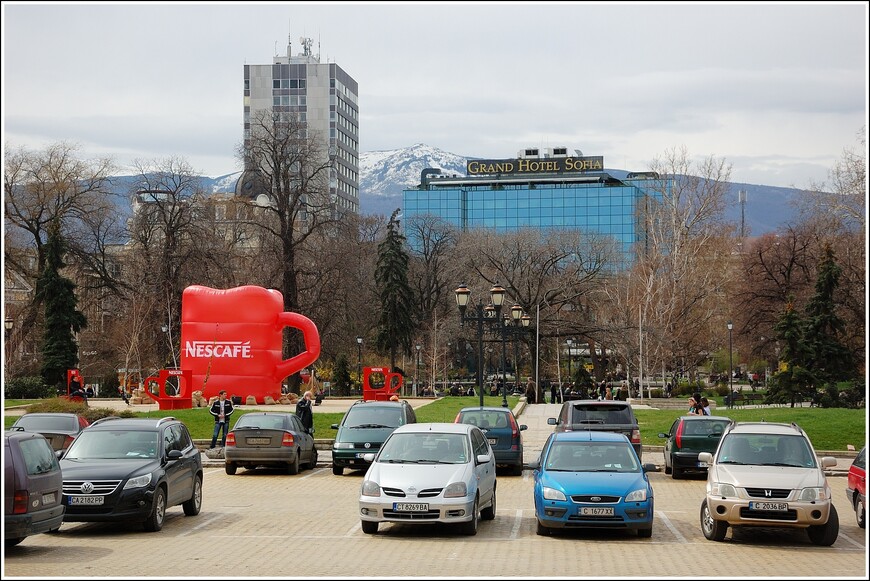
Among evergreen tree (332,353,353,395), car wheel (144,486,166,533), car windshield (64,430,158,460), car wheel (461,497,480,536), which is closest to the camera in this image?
car wheel (461,497,480,536)

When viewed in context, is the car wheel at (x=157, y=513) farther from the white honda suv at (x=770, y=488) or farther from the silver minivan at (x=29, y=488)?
the white honda suv at (x=770, y=488)

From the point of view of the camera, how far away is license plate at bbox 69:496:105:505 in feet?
54.8

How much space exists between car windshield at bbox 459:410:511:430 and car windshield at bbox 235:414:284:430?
4.46 metres

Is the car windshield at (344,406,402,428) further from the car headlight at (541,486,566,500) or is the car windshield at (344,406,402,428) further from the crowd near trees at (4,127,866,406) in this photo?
the crowd near trees at (4,127,866,406)

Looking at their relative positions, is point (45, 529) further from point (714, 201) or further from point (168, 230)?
point (714, 201)

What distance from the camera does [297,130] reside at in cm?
6444

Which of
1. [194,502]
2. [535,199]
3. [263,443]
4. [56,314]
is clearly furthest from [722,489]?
[535,199]

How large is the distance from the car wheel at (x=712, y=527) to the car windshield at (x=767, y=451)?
923 millimetres

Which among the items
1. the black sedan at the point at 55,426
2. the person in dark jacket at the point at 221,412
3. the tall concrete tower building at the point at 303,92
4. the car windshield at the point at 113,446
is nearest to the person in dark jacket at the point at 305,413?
the person in dark jacket at the point at 221,412

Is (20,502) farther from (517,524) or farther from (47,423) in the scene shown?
(47,423)

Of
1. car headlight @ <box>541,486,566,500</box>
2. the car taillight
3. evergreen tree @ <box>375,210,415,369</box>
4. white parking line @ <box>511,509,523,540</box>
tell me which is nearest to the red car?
car headlight @ <box>541,486,566,500</box>

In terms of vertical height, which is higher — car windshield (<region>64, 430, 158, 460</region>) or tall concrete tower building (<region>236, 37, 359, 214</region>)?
tall concrete tower building (<region>236, 37, 359, 214</region>)


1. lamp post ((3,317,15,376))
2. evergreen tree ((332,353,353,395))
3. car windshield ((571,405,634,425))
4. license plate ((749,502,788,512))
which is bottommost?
evergreen tree ((332,353,353,395))

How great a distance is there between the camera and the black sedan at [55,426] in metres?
25.7
